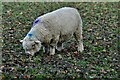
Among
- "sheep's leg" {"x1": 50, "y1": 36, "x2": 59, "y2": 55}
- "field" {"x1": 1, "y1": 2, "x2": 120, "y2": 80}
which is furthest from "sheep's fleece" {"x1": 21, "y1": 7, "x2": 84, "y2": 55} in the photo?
"field" {"x1": 1, "y1": 2, "x2": 120, "y2": 80}

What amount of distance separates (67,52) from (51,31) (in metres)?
1.11

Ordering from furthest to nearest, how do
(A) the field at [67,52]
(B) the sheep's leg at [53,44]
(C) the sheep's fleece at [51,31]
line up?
(B) the sheep's leg at [53,44], (C) the sheep's fleece at [51,31], (A) the field at [67,52]

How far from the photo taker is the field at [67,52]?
10211 mm

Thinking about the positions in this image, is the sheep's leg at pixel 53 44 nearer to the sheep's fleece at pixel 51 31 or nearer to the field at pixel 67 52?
the sheep's fleece at pixel 51 31

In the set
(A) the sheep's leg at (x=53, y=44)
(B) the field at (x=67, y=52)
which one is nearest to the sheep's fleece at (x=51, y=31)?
(A) the sheep's leg at (x=53, y=44)

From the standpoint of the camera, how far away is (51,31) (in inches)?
462

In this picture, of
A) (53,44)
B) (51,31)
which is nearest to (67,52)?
(53,44)

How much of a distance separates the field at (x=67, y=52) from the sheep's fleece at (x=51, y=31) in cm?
32

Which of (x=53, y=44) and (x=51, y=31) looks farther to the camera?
(x=53, y=44)

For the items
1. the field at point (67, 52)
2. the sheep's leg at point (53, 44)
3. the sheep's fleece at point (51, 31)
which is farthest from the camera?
the sheep's leg at point (53, 44)

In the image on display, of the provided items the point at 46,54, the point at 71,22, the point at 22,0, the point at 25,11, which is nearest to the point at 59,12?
the point at 71,22

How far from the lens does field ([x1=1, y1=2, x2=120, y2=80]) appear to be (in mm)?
10211

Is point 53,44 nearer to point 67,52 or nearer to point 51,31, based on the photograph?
point 51,31

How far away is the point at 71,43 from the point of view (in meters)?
13.8
